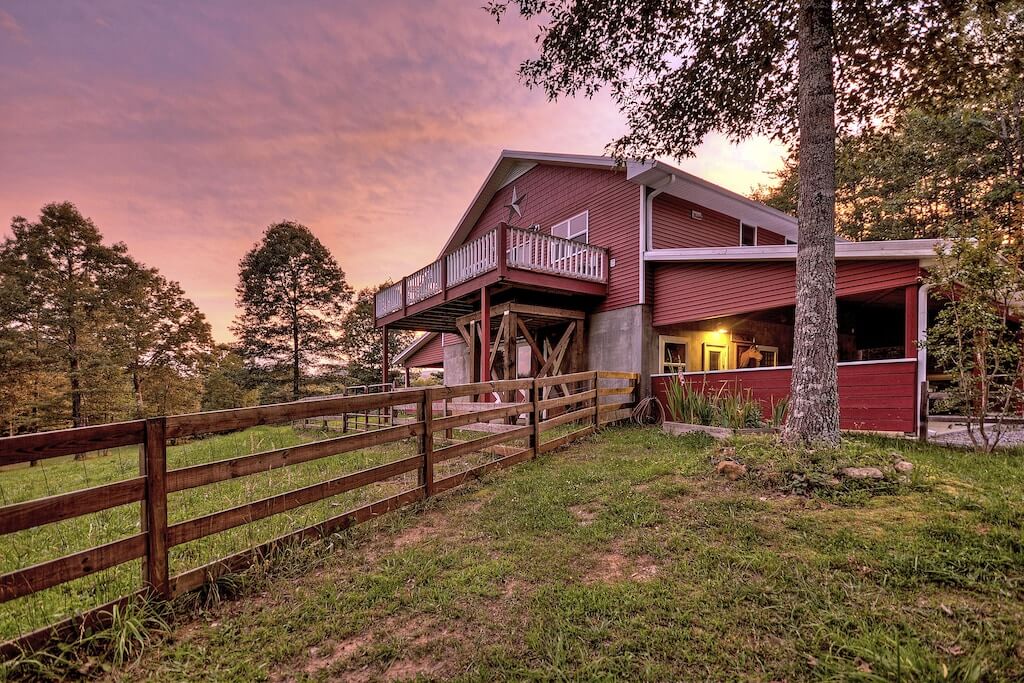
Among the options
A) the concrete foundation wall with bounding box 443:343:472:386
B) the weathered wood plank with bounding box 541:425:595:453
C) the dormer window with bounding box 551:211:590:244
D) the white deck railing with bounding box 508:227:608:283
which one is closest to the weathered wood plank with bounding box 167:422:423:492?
the weathered wood plank with bounding box 541:425:595:453

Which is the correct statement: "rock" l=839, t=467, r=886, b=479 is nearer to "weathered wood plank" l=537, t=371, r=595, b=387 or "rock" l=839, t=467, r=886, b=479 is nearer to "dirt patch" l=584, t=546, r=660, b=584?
"dirt patch" l=584, t=546, r=660, b=584

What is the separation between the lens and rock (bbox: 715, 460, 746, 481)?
4.51 meters

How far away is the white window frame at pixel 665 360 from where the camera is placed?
10961 mm

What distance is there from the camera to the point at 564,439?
7.08m

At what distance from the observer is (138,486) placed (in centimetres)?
244

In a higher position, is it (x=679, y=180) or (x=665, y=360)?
(x=679, y=180)

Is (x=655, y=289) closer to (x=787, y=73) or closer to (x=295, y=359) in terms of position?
(x=787, y=73)

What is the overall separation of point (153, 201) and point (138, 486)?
19173mm

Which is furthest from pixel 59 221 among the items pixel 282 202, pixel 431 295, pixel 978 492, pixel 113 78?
pixel 978 492

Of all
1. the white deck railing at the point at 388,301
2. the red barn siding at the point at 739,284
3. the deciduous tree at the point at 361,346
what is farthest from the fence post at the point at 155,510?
the deciduous tree at the point at 361,346

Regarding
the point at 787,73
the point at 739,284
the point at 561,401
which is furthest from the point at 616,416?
the point at 787,73

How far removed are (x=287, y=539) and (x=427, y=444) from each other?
1643 millimetres

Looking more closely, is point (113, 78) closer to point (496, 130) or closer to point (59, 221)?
point (496, 130)

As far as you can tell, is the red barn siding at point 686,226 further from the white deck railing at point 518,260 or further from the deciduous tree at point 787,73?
the deciduous tree at point 787,73
